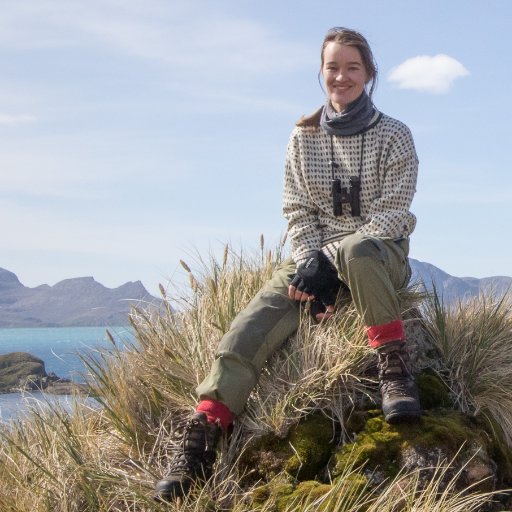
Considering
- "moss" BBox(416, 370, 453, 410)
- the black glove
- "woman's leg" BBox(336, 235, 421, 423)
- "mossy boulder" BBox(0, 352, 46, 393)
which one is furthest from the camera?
"mossy boulder" BBox(0, 352, 46, 393)

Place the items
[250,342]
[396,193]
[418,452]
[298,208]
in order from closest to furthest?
[418,452] < [250,342] < [396,193] < [298,208]

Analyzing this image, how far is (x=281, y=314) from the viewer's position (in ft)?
15.0

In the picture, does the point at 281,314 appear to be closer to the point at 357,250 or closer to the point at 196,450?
the point at 357,250

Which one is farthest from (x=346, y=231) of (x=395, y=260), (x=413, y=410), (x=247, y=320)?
(x=413, y=410)

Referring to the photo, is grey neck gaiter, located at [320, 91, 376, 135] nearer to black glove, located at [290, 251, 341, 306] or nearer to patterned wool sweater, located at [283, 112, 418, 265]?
patterned wool sweater, located at [283, 112, 418, 265]

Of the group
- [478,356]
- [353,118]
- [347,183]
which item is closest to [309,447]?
[478,356]

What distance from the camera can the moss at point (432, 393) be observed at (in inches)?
173

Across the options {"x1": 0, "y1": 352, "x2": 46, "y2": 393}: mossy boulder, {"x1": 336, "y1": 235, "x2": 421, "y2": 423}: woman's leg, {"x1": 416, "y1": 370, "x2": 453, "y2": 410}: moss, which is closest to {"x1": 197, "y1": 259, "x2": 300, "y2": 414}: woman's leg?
{"x1": 336, "y1": 235, "x2": 421, "y2": 423}: woman's leg

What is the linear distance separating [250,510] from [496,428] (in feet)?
4.86

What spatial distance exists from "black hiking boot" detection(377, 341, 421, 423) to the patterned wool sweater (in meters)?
0.71

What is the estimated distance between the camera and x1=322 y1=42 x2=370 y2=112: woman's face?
4785 mm

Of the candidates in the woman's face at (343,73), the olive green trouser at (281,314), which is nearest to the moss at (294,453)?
the olive green trouser at (281,314)

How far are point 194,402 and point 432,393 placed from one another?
1318 mm

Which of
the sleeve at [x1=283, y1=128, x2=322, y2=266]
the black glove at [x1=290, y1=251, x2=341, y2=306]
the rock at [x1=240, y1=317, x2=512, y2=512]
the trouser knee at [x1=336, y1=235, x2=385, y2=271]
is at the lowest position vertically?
the rock at [x1=240, y1=317, x2=512, y2=512]
